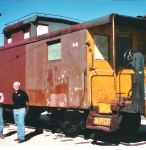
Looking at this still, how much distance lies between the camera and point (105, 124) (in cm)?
1023

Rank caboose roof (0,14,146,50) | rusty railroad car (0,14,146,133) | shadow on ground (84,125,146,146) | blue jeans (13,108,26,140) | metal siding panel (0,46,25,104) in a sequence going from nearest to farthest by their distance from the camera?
caboose roof (0,14,146,50), rusty railroad car (0,14,146,133), shadow on ground (84,125,146,146), blue jeans (13,108,26,140), metal siding panel (0,46,25,104)

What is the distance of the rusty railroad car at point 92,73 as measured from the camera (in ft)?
33.8

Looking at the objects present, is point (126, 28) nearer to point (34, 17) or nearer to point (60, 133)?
point (60, 133)

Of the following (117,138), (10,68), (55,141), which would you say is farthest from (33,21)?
(117,138)

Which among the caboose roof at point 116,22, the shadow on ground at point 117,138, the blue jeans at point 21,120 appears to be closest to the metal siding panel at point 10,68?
the caboose roof at point 116,22

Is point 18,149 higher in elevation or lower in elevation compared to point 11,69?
lower

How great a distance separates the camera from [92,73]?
35.9ft

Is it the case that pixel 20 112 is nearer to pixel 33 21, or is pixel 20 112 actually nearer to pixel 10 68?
pixel 10 68

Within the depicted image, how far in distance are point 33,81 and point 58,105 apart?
1.81 m

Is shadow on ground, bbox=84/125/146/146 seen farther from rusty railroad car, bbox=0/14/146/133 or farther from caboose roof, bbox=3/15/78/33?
caboose roof, bbox=3/15/78/33

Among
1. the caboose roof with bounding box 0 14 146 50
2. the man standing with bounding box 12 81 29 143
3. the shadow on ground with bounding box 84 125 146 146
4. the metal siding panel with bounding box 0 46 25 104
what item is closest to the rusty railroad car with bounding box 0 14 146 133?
the caboose roof with bounding box 0 14 146 50

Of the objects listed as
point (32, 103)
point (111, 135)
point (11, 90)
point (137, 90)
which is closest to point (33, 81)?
point (32, 103)

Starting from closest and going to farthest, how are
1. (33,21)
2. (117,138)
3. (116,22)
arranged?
(116,22) < (117,138) < (33,21)

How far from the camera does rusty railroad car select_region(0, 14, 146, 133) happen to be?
33.8 feet
